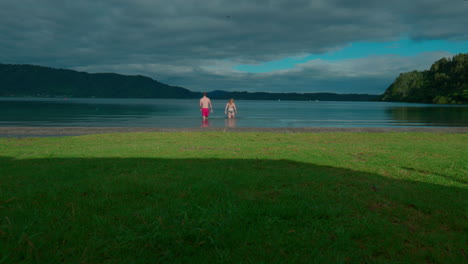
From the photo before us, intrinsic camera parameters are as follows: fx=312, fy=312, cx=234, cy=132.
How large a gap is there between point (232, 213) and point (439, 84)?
158 metres

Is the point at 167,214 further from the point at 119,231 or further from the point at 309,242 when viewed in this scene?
the point at 309,242

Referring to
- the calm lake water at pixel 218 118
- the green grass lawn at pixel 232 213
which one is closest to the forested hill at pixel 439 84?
the calm lake water at pixel 218 118

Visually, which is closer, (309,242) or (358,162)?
(309,242)

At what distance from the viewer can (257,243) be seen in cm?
313

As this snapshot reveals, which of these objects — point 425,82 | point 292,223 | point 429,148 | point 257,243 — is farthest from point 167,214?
point 425,82

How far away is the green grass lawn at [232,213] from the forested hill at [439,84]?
13395 centimetres

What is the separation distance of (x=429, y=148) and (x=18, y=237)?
11134mm

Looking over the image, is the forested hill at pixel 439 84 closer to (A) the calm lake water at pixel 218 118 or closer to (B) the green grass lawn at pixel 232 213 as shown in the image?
(A) the calm lake water at pixel 218 118

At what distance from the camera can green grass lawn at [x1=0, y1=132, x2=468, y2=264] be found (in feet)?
9.65

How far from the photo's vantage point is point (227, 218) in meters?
3.66

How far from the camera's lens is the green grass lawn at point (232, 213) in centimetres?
294

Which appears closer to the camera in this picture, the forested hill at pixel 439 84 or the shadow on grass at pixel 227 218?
the shadow on grass at pixel 227 218

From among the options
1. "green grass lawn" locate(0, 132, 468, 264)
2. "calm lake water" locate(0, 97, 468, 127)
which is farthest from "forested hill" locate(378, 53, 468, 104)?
"green grass lawn" locate(0, 132, 468, 264)

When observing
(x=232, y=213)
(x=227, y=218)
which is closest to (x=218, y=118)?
(x=232, y=213)
